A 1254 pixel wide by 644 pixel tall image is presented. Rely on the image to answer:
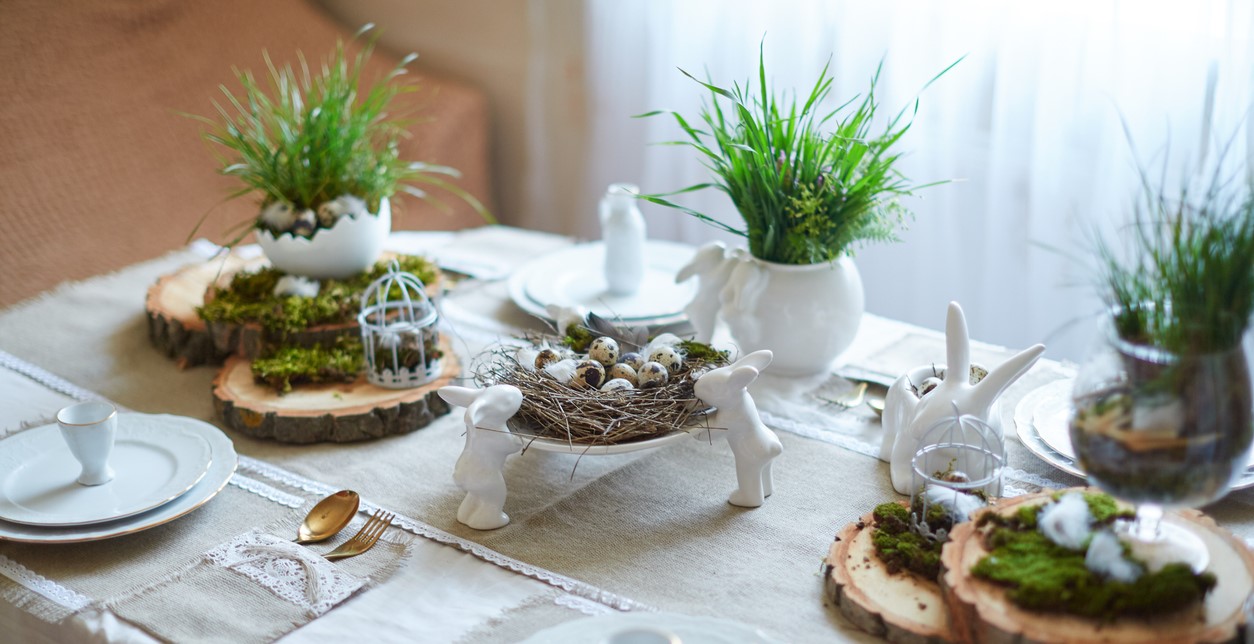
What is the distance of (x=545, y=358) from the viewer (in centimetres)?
120

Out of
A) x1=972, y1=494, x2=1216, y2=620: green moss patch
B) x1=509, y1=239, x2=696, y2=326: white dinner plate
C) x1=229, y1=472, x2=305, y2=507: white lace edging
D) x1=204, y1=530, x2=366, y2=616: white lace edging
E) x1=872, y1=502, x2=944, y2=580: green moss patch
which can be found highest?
x1=509, y1=239, x2=696, y2=326: white dinner plate

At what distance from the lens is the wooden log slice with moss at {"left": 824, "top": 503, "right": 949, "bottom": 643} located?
887 millimetres

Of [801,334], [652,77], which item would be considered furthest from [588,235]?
[801,334]

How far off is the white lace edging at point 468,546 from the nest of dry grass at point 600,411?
128 mm

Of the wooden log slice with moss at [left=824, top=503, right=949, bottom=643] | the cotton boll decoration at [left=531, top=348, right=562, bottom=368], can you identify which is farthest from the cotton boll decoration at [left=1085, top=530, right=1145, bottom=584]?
the cotton boll decoration at [left=531, top=348, right=562, bottom=368]

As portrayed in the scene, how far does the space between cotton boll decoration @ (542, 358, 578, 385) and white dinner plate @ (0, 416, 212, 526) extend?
1.28 feet

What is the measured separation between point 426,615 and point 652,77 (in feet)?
5.54

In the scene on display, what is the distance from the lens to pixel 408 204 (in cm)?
246

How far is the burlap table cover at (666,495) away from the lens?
0.99 m

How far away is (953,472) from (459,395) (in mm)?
487

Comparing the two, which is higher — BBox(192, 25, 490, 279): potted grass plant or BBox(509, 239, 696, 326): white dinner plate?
BBox(192, 25, 490, 279): potted grass plant

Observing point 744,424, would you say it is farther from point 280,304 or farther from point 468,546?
point 280,304

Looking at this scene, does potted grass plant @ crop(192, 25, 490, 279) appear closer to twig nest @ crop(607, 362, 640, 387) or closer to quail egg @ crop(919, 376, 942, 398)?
twig nest @ crop(607, 362, 640, 387)

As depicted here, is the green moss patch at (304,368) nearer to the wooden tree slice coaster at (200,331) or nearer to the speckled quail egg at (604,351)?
the wooden tree slice coaster at (200,331)
